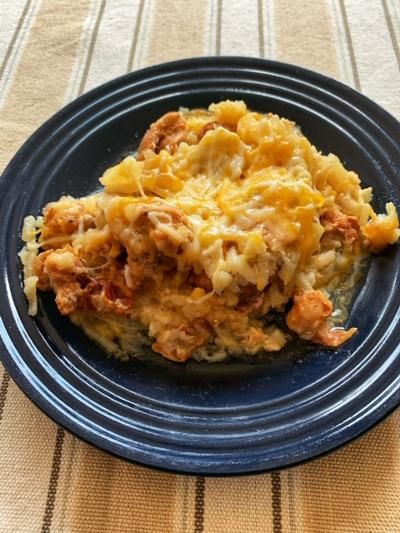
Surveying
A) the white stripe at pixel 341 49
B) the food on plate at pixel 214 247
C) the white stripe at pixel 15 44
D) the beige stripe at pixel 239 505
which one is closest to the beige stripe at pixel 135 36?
the white stripe at pixel 15 44

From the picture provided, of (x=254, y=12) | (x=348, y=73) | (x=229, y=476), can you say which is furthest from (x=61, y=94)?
(x=229, y=476)

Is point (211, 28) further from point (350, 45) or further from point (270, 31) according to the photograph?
point (350, 45)

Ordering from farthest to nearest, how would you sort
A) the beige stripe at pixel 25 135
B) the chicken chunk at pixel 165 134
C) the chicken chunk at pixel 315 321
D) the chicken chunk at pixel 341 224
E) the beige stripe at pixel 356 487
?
the chicken chunk at pixel 165 134 → the chicken chunk at pixel 341 224 → the chicken chunk at pixel 315 321 → the beige stripe at pixel 25 135 → the beige stripe at pixel 356 487

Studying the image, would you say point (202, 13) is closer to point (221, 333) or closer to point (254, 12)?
point (254, 12)

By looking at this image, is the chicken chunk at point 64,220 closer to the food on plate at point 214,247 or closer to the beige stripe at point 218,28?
the food on plate at point 214,247

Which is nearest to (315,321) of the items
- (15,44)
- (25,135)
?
(25,135)

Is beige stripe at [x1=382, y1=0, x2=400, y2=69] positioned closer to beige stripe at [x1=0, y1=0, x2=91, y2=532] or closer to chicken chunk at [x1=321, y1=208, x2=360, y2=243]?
chicken chunk at [x1=321, y1=208, x2=360, y2=243]

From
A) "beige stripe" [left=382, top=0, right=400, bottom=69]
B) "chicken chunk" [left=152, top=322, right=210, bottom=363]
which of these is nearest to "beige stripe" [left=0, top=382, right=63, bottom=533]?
"chicken chunk" [left=152, top=322, right=210, bottom=363]
